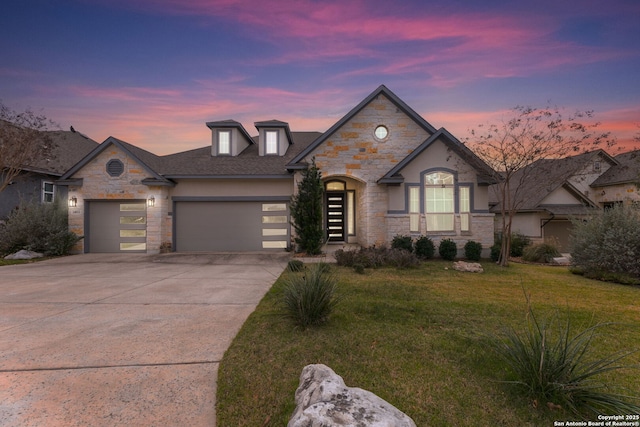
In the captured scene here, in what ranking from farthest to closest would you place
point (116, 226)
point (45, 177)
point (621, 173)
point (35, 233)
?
point (621, 173) → point (45, 177) → point (116, 226) → point (35, 233)

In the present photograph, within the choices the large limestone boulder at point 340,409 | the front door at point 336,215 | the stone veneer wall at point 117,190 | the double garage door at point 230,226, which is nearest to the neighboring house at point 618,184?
the front door at point 336,215

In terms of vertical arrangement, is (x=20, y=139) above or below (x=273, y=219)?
above

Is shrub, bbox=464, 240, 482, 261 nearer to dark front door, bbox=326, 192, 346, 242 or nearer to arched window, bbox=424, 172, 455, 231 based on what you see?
arched window, bbox=424, 172, 455, 231

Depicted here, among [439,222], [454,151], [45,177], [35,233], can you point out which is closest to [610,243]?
[439,222]

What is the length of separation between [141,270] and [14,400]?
24.6 ft

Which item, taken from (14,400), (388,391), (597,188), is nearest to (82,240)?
(14,400)

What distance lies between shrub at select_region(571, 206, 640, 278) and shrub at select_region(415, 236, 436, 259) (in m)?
4.45

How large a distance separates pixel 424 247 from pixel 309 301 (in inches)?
329

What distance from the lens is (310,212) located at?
1201 cm

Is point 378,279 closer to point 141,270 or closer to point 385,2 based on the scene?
point 141,270

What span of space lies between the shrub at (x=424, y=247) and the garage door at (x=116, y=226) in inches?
512

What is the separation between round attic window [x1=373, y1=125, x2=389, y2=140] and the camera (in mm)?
12961

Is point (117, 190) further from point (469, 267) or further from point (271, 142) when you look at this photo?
point (469, 267)

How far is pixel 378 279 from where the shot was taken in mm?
7836
